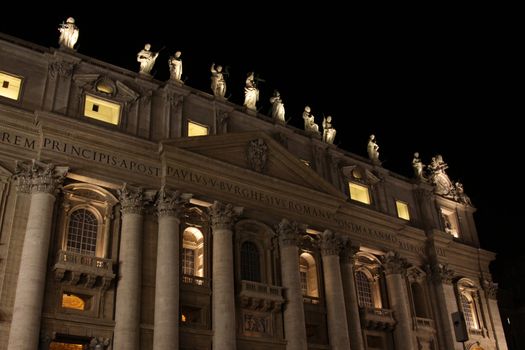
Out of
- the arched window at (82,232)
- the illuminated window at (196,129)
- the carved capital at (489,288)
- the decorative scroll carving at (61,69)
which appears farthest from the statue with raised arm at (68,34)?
the carved capital at (489,288)

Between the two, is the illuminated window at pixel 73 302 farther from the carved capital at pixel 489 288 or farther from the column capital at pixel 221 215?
the carved capital at pixel 489 288

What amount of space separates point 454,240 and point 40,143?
3166cm

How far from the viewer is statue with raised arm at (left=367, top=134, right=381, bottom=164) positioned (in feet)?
144

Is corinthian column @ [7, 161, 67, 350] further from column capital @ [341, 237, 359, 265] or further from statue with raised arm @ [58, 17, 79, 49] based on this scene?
column capital @ [341, 237, 359, 265]

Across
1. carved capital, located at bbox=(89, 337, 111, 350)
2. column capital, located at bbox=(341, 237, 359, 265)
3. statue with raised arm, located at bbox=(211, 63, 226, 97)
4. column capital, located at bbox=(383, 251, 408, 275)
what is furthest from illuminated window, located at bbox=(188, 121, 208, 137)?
column capital, located at bbox=(383, 251, 408, 275)

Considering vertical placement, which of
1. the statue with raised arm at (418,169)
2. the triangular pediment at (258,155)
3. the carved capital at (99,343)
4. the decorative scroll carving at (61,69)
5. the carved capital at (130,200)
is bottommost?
the carved capital at (99,343)

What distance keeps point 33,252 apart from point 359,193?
942 inches

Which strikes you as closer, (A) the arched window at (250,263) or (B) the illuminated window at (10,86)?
(B) the illuminated window at (10,86)

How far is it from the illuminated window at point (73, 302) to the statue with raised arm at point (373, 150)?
24707 mm

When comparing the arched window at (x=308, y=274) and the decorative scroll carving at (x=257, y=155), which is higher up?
the decorative scroll carving at (x=257, y=155)

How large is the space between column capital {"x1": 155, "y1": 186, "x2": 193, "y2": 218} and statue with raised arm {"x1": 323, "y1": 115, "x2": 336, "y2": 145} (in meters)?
14.7

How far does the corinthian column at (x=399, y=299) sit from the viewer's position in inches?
1447

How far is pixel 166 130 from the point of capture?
33156 millimetres

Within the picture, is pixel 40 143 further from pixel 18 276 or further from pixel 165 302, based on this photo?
pixel 165 302
